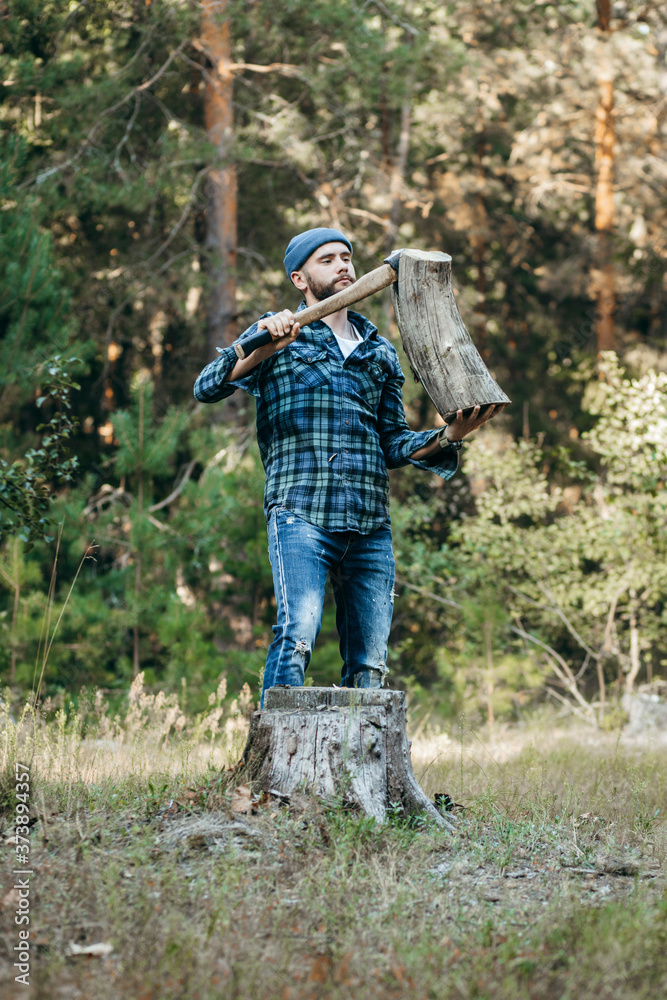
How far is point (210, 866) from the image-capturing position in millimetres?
2770

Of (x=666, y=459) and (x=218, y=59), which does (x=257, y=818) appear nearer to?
(x=666, y=459)

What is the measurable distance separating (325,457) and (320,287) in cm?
77

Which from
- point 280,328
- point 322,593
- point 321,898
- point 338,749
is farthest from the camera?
point 322,593

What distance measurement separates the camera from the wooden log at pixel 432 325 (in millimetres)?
3600

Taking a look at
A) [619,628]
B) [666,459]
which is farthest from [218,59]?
[619,628]

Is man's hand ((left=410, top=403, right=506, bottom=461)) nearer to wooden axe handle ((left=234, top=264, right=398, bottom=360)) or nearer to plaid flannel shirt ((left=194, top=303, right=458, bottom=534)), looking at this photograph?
plaid flannel shirt ((left=194, top=303, right=458, bottom=534))

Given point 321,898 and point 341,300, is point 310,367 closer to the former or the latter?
point 341,300

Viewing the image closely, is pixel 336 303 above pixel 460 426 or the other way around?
above

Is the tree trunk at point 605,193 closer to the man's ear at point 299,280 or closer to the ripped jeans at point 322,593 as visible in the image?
the man's ear at point 299,280

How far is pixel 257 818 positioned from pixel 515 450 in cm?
740

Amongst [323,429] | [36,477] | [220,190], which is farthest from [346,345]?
[220,190]

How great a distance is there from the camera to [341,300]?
3.58 metres

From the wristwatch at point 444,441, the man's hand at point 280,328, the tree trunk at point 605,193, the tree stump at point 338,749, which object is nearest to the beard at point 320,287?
the man's hand at point 280,328

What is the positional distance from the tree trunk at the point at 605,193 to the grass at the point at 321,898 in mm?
12692
